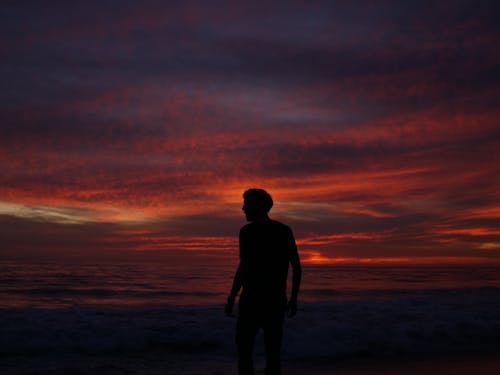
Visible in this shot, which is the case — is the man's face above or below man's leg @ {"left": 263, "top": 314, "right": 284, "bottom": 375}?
above

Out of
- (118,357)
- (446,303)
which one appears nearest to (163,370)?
(118,357)

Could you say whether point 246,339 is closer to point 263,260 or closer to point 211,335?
point 263,260

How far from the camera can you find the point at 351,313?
14.0 meters

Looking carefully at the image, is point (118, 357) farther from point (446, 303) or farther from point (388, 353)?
point (446, 303)

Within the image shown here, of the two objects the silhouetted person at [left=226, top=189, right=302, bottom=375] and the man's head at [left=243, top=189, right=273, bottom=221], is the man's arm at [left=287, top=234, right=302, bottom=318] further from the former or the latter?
the man's head at [left=243, top=189, right=273, bottom=221]

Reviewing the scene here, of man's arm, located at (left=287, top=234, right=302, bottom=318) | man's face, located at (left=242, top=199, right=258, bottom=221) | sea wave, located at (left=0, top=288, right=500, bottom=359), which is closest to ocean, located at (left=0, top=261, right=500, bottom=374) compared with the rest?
sea wave, located at (left=0, top=288, right=500, bottom=359)

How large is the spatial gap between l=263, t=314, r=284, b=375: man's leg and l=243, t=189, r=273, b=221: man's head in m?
1.03

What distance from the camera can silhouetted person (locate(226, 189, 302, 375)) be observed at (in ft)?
16.1

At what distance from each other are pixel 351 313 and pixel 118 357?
278 inches

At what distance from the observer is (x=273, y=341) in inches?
197

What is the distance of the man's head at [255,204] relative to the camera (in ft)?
16.3

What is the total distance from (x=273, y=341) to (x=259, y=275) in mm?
692

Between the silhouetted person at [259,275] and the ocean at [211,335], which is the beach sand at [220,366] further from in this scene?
the silhouetted person at [259,275]

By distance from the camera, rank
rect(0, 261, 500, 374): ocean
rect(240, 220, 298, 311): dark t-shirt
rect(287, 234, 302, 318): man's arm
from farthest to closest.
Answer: rect(0, 261, 500, 374): ocean, rect(287, 234, 302, 318): man's arm, rect(240, 220, 298, 311): dark t-shirt
